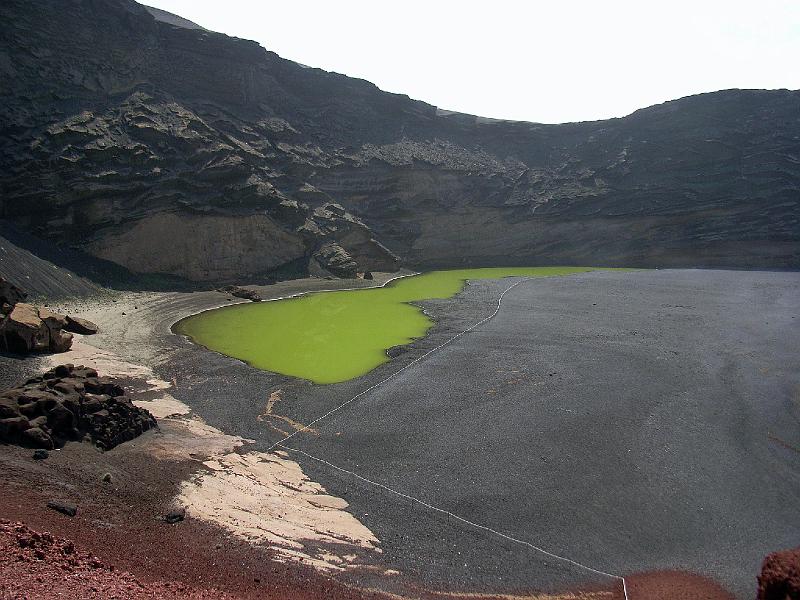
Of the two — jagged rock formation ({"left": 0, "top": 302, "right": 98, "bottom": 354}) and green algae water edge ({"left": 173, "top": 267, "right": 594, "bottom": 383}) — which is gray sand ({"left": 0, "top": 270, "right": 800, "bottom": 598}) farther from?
jagged rock formation ({"left": 0, "top": 302, "right": 98, "bottom": 354})

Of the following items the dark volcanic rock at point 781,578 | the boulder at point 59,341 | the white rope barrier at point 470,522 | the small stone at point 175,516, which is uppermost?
the dark volcanic rock at point 781,578

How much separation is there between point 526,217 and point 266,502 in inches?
1837

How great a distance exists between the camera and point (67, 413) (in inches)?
424

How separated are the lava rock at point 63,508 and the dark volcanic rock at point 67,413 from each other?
226 centimetres

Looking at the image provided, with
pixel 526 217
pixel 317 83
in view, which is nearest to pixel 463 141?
pixel 526 217

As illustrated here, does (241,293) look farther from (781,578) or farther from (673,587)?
(781,578)

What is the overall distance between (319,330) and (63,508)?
17.1 m

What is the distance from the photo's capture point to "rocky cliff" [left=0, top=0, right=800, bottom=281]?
106ft

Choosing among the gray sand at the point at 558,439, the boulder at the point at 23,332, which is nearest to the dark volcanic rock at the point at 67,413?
the gray sand at the point at 558,439

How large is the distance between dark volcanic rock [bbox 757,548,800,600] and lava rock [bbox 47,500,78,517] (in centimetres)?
958

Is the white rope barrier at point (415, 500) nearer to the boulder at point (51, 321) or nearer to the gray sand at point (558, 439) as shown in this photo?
the gray sand at point (558, 439)

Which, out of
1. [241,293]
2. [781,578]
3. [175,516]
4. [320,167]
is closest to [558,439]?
[781,578]

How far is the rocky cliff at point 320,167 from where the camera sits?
106 ft

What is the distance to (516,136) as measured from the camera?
198ft
